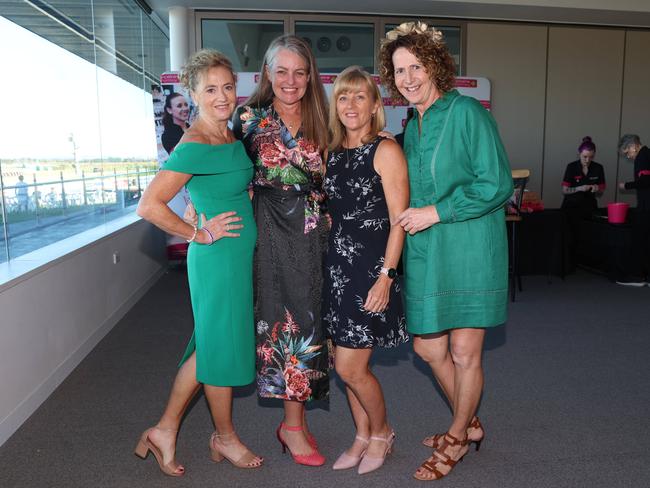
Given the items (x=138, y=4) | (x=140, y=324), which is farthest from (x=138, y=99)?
(x=140, y=324)

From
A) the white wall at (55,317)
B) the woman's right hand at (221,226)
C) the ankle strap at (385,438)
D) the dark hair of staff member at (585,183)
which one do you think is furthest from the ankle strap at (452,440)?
the dark hair of staff member at (585,183)

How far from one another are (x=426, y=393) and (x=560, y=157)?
6.16 metres

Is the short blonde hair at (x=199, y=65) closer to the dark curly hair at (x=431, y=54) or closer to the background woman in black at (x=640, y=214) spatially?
the dark curly hair at (x=431, y=54)

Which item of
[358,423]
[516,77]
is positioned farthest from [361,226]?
[516,77]

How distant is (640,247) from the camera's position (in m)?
5.99

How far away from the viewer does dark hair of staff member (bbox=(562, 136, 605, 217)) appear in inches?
266

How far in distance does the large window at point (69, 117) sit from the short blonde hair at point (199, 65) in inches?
60.6

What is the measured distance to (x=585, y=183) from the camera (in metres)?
6.78

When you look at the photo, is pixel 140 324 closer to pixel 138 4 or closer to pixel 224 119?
pixel 224 119

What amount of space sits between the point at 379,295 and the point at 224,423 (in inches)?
34.0

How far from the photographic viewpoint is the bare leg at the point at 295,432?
95.6 inches

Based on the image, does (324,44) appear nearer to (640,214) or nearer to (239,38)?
(239,38)

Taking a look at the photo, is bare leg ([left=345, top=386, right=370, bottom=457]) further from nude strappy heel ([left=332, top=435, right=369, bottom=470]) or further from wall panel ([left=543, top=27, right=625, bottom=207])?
wall panel ([left=543, top=27, right=625, bottom=207])

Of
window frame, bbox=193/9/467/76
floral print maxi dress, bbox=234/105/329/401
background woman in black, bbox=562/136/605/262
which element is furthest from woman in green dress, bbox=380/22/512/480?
window frame, bbox=193/9/467/76
